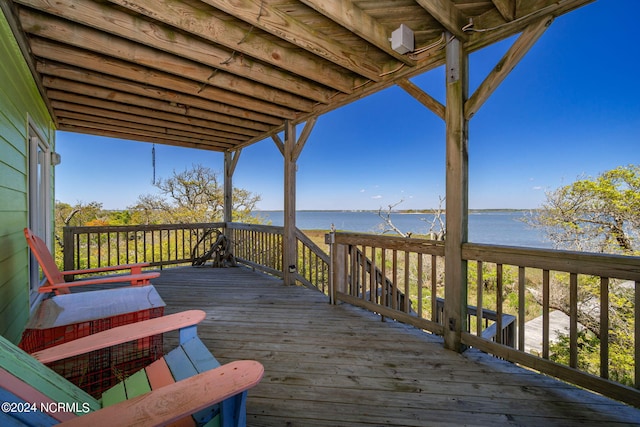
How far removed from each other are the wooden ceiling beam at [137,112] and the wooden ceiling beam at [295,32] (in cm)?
237

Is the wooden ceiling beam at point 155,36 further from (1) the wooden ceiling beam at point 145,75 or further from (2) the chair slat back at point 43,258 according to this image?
(2) the chair slat back at point 43,258

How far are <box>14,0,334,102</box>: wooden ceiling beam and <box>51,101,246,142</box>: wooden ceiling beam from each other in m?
1.90

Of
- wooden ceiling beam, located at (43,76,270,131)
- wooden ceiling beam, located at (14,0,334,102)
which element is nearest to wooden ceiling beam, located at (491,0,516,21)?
wooden ceiling beam, located at (14,0,334,102)

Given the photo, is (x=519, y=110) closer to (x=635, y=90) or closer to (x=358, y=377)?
(x=635, y=90)

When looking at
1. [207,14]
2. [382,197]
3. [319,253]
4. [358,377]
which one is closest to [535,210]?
[319,253]

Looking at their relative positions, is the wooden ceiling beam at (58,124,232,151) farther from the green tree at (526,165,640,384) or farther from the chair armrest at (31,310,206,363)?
the green tree at (526,165,640,384)

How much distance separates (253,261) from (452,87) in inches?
178

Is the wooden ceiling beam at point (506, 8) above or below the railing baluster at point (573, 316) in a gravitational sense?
above

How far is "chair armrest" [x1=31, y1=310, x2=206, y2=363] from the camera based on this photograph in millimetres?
1065

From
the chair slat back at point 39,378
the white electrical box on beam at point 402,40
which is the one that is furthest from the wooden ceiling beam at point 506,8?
the chair slat back at point 39,378

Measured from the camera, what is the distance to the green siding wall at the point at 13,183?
1.86 m

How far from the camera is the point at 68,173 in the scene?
46.4 ft

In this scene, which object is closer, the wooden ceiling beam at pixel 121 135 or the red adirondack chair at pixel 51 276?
the red adirondack chair at pixel 51 276

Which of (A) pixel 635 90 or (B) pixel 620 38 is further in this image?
(A) pixel 635 90
